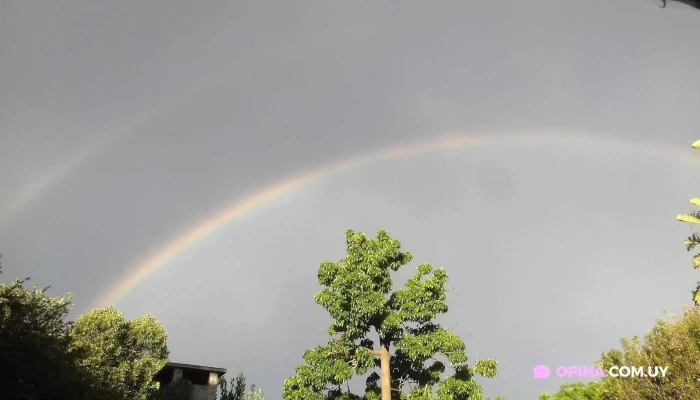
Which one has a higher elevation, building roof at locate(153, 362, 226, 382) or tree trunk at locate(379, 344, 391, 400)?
building roof at locate(153, 362, 226, 382)

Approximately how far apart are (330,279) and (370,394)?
5.97 m

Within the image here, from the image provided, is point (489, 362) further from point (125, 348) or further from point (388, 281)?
point (125, 348)

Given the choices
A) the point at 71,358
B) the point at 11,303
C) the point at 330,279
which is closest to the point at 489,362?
the point at 330,279

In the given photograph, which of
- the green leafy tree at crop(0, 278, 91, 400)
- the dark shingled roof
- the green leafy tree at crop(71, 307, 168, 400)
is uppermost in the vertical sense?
the green leafy tree at crop(71, 307, 168, 400)

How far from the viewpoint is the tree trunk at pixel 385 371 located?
76.1 feet

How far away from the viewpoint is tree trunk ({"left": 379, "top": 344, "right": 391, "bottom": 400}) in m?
23.2

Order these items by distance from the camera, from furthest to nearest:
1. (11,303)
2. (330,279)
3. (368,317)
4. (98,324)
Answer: (98,324) < (330,279) < (368,317) < (11,303)

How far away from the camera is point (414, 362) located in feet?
79.4

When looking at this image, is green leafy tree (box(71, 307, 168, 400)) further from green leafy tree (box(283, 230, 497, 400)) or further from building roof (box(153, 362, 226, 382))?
green leafy tree (box(283, 230, 497, 400))

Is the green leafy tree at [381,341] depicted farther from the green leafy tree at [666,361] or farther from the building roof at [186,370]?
the building roof at [186,370]

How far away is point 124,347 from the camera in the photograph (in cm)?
4762

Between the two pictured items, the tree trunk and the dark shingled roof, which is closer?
the tree trunk

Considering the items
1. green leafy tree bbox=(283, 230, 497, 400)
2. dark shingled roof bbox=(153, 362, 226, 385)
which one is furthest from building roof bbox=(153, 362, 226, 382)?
green leafy tree bbox=(283, 230, 497, 400)

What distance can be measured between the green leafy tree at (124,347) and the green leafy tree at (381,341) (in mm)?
25328
